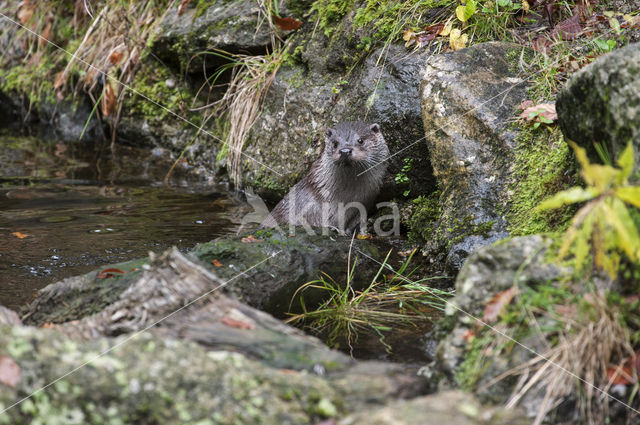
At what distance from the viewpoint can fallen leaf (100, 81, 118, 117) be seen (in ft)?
28.6

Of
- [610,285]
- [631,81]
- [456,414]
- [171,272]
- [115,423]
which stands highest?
[631,81]

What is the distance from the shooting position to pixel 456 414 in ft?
6.62

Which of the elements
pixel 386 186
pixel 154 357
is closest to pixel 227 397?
pixel 154 357

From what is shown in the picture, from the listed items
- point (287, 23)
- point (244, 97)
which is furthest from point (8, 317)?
point (287, 23)

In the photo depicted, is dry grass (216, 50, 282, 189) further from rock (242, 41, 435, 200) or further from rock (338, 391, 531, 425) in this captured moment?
rock (338, 391, 531, 425)

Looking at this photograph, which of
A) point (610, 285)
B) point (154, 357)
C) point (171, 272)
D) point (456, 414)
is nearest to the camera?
point (456, 414)

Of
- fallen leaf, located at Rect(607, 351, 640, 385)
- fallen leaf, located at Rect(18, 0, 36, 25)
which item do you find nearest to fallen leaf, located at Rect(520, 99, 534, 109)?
fallen leaf, located at Rect(607, 351, 640, 385)

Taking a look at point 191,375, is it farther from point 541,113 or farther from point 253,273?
point 541,113

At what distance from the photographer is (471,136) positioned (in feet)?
15.6

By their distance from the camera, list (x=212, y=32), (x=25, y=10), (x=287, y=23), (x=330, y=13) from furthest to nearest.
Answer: (x=25, y=10), (x=212, y=32), (x=287, y=23), (x=330, y=13)

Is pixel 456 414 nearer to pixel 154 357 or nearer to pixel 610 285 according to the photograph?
pixel 610 285

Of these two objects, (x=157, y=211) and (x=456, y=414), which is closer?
(x=456, y=414)

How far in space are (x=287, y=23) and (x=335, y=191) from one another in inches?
94.3

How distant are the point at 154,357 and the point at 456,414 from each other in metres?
1.11
